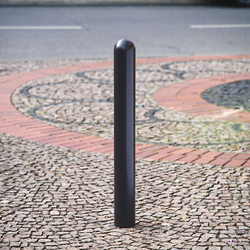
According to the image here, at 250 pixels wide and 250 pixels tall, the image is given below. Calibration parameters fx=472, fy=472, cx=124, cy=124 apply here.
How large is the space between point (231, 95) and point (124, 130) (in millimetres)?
3719

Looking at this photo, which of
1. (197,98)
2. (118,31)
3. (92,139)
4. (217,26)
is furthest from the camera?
(217,26)

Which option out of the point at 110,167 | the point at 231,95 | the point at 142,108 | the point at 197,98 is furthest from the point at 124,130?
the point at 231,95

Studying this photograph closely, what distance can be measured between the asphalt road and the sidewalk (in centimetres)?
229

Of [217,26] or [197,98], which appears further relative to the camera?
[217,26]

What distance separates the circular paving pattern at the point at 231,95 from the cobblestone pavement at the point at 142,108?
3 centimetres

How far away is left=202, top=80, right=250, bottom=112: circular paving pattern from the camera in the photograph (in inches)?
230

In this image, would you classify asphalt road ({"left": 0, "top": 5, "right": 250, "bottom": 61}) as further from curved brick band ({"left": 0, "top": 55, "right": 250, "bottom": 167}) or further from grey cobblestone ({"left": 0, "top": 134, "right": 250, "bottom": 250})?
grey cobblestone ({"left": 0, "top": 134, "right": 250, "bottom": 250})

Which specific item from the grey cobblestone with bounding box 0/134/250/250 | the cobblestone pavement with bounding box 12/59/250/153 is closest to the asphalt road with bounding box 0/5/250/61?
the cobblestone pavement with bounding box 12/59/250/153

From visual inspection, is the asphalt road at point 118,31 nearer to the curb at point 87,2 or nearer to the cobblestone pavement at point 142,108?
the curb at point 87,2

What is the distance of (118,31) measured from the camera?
11000mm

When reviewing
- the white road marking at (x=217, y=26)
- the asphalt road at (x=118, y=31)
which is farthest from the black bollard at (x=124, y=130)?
the white road marking at (x=217, y=26)

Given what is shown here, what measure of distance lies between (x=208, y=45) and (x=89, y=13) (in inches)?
183

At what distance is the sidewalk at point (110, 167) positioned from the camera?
2869mm

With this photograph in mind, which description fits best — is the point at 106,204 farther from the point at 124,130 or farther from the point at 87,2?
the point at 87,2
